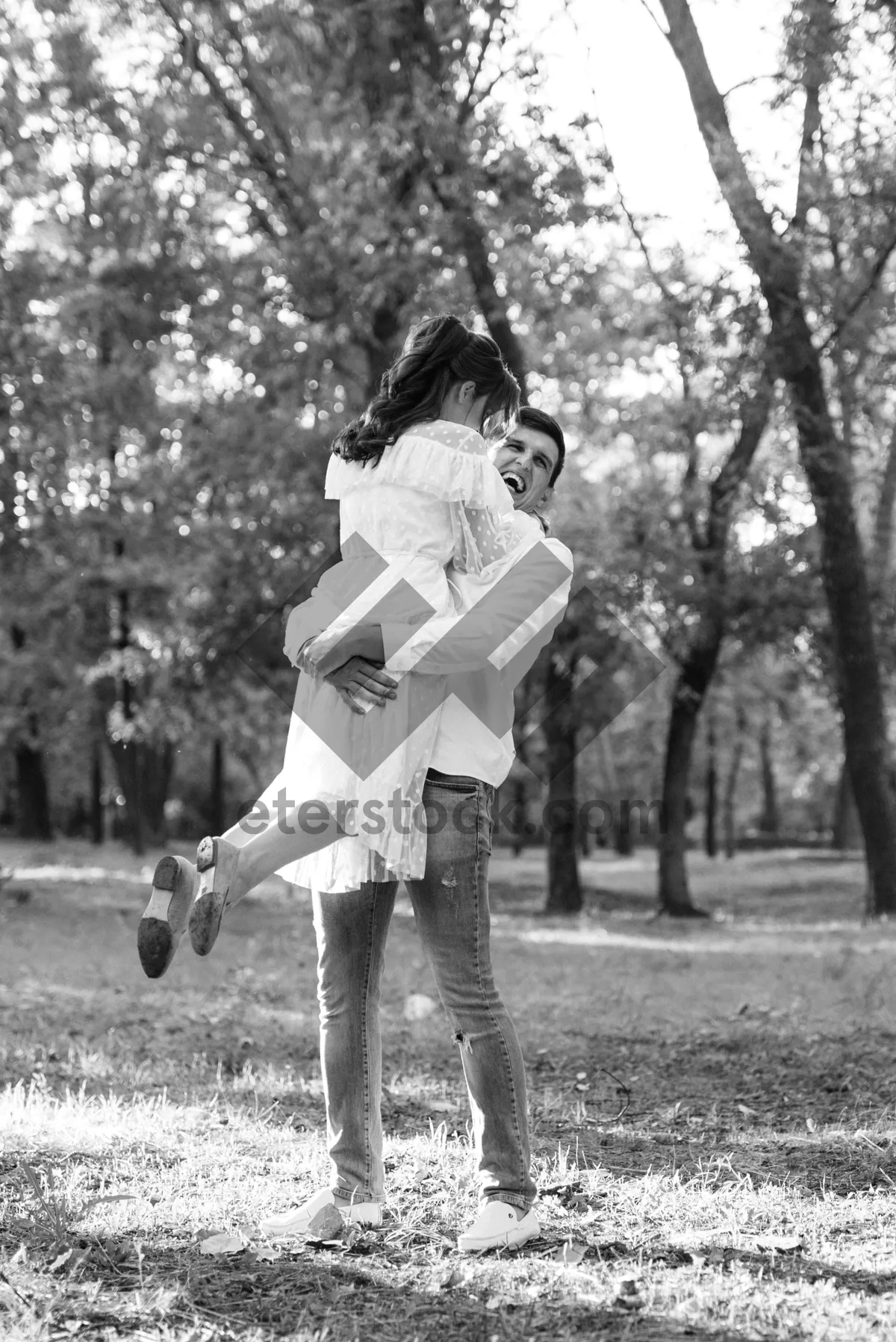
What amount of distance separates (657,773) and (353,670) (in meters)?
39.2

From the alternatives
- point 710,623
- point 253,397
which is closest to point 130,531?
point 253,397

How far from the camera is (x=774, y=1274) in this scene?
8.56ft

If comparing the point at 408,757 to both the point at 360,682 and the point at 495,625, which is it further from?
the point at 495,625

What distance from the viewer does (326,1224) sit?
9.62 ft

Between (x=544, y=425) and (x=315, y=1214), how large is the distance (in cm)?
213

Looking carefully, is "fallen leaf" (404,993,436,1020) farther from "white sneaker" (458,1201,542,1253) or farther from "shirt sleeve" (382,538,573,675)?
"shirt sleeve" (382,538,573,675)

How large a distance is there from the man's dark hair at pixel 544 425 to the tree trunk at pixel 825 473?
8413 millimetres

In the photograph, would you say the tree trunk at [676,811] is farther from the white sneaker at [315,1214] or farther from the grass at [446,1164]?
the white sneaker at [315,1214]

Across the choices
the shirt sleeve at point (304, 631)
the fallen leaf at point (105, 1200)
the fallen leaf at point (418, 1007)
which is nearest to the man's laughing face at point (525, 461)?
the shirt sleeve at point (304, 631)

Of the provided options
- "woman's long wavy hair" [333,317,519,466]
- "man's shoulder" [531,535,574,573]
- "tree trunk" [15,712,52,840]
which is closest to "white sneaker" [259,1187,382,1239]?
"man's shoulder" [531,535,574,573]

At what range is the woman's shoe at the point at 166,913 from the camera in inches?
109

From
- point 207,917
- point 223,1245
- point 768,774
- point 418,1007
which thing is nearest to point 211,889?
point 207,917

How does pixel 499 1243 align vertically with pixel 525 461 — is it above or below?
below

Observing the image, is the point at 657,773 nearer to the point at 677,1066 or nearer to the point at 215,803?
the point at 215,803
